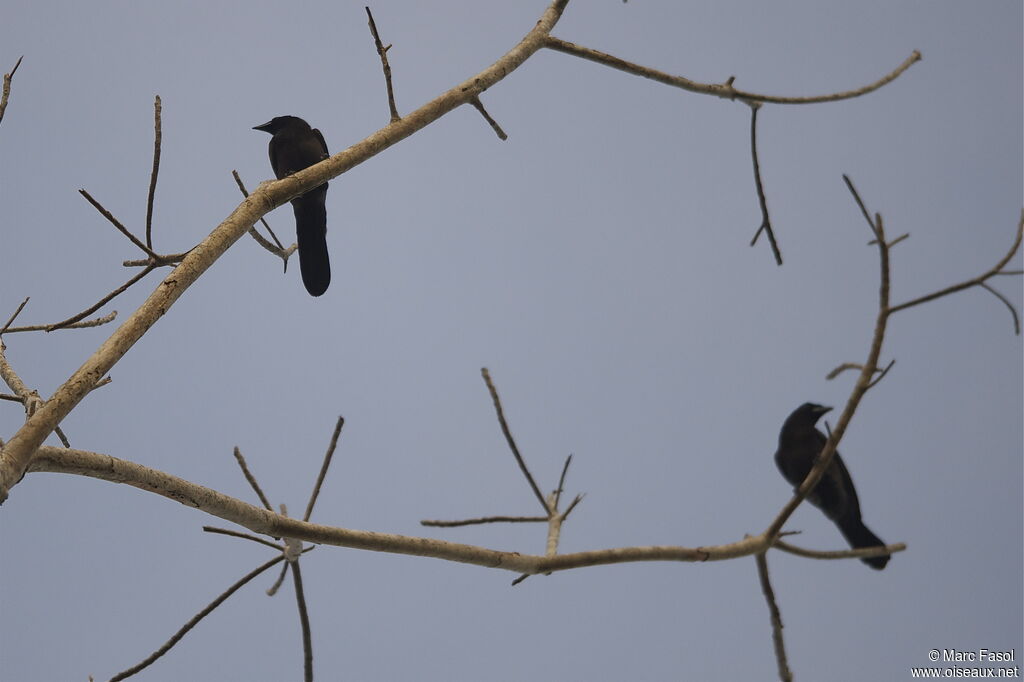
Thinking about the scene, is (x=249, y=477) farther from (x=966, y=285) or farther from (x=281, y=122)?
(x=281, y=122)

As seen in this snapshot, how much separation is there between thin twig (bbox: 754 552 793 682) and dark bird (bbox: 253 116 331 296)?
4220 millimetres

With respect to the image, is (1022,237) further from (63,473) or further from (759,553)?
(63,473)

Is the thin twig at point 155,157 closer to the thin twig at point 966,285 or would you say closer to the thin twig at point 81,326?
the thin twig at point 81,326

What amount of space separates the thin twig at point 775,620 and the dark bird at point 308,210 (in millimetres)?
4220

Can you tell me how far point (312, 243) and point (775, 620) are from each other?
4.40m

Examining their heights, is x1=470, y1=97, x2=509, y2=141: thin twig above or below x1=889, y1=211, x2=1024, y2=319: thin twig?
above

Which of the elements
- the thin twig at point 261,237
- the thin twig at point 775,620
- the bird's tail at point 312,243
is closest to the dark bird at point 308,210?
the bird's tail at point 312,243

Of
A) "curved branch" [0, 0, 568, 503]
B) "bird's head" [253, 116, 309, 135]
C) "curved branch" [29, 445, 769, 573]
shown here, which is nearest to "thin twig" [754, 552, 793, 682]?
"curved branch" [29, 445, 769, 573]

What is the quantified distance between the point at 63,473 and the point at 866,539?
3.30 metres

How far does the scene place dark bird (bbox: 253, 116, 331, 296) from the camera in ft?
19.0

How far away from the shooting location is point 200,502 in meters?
2.12

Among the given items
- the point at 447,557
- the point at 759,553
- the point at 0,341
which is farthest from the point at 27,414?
the point at 759,553

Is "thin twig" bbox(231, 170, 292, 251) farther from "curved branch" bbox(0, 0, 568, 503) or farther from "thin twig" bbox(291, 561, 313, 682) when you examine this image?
"thin twig" bbox(291, 561, 313, 682)

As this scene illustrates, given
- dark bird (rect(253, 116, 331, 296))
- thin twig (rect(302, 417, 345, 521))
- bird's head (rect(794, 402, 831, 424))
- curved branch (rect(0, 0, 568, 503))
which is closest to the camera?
curved branch (rect(0, 0, 568, 503))
